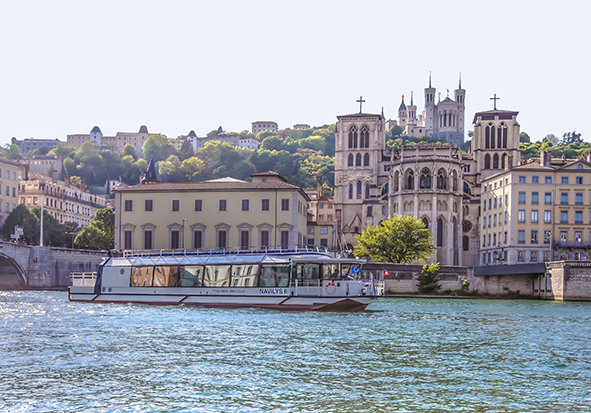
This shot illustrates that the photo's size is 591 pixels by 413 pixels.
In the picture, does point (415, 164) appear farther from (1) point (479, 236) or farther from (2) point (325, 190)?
(2) point (325, 190)

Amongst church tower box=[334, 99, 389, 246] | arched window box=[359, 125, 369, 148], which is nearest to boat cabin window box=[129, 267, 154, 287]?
church tower box=[334, 99, 389, 246]

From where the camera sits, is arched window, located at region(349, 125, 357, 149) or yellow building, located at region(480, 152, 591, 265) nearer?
yellow building, located at region(480, 152, 591, 265)

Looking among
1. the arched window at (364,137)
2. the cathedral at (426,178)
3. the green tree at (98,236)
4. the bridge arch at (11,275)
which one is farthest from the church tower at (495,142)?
the bridge arch at (11,275)

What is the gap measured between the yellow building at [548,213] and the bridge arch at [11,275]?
55.4 m

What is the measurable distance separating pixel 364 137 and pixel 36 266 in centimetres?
5830

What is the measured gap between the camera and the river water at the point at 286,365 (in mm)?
17156

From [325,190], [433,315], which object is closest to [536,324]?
[433,315]

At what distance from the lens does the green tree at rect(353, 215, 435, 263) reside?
84688 millimetres

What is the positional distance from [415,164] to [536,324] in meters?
64.2

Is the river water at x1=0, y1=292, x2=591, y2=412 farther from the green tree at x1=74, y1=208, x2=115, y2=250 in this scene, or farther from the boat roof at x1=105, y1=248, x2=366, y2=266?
the green tree at x1=74, y1=208, x2=115, y2=250

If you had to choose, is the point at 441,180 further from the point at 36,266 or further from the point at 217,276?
the point at 217,276

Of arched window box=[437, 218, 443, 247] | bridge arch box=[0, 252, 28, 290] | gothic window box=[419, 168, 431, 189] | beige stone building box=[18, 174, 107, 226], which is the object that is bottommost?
bridge arch box=[0, 252, 28, 290]

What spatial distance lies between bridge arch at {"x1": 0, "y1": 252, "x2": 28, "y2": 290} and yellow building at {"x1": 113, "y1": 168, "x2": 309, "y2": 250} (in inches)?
421

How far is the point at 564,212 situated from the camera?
276 feet
